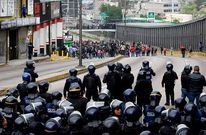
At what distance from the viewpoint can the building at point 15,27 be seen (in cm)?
4046

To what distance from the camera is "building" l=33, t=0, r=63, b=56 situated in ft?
175

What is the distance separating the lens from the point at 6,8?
1578 inches

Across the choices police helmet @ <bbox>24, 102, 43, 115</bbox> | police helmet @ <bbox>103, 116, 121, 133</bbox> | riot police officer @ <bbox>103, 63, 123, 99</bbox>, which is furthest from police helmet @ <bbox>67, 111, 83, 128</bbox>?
riot police officer @ <bbox>103, 63, 123, 99</bbox>

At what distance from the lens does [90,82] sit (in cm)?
1620

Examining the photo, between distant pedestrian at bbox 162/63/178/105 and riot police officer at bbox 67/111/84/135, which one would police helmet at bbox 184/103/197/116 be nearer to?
riot police officer at bbox 67/111/84/135

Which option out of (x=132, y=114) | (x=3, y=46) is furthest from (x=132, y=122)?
(x=3, y=46)

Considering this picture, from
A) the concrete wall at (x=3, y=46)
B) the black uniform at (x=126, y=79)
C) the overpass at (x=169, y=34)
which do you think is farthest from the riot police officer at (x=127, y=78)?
the overpass at (x=169, y=34)

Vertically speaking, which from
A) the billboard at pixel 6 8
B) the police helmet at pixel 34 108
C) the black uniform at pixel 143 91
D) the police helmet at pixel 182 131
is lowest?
the black uniform at pixel 143 91

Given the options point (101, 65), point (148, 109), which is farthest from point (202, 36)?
point (148, 109)

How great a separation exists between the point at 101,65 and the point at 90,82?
20619 mm

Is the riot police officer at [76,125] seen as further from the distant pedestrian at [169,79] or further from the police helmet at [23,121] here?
the distant pedestrian at [169,79]

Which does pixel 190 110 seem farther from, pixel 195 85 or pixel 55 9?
pixel 55 9

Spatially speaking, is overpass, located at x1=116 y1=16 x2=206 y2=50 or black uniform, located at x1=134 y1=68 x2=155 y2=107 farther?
overpass, located at x1=116 y1=16 x2=206 y2=50

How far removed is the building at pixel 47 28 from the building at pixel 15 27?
1907 mm
